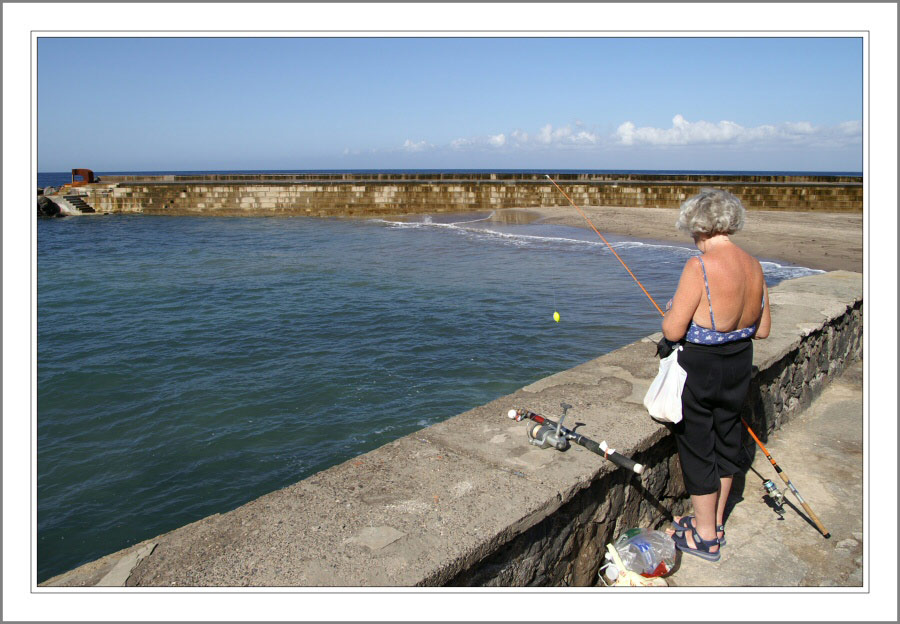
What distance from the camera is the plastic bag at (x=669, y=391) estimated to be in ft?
8.04

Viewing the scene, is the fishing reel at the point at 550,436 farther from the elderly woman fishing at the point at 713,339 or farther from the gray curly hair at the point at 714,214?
the gray curly hair at the point at 714,214

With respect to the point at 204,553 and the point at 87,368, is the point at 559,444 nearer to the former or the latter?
the point at 204,553

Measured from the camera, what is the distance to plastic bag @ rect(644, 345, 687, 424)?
2451 millimetres

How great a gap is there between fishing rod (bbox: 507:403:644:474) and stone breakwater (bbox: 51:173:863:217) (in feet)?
82.5

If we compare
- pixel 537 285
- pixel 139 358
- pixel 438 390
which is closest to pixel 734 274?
pixel 438 390

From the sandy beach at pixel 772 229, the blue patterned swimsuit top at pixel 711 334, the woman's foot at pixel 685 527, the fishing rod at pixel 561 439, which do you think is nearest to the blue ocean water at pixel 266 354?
the sandy beach at pixel 772 229

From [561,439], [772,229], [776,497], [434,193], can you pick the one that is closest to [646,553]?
[561,439]

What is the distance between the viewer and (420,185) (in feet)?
97.4

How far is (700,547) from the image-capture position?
256 centimetres

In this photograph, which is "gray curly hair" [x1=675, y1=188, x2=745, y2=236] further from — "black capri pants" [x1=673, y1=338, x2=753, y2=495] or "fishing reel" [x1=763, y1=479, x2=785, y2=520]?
"fishing reel" [x1=763, y1=479, x2=785, y2=520]

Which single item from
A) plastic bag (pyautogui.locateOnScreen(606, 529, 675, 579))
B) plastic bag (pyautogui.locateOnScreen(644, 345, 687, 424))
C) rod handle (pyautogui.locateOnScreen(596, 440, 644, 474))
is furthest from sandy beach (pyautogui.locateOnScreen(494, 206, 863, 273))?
rod handle (pyautogui.locateOnScreen(596, 440, 644, 474))

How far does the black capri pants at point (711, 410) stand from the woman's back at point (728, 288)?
110mm

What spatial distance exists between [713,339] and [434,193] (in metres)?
27.9

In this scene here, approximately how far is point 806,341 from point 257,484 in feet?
14.2
